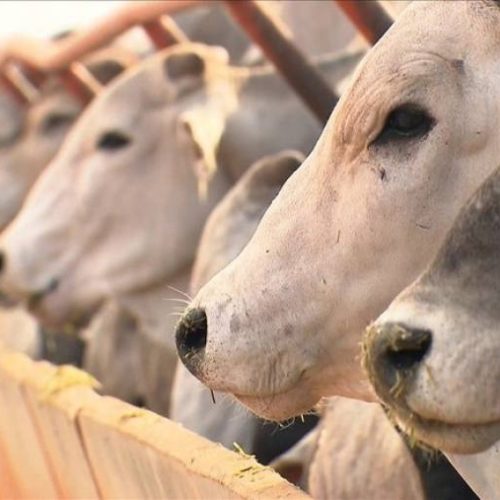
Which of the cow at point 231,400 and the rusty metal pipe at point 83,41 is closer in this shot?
the cow at point 231,400

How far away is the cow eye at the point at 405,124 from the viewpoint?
1.66 m

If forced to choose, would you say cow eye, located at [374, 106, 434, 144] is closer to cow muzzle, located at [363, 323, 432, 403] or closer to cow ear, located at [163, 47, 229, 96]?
cow muzzle, located at [363, 323, 432, 403]

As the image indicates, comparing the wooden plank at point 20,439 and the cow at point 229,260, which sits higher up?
the wooden plank at point 20,439

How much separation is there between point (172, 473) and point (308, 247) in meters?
0.30

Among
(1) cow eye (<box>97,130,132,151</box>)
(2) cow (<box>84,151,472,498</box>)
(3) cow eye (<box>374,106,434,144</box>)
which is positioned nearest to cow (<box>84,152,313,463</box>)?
(2) cow (<box>84,151,472,498</box>)

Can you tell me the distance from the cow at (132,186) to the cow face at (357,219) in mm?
1273

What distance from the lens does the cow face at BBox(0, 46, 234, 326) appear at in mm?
3188

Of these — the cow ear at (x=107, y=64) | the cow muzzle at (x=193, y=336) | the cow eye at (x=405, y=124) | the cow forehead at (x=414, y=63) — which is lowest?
the cow ear at (x=107, y=64)

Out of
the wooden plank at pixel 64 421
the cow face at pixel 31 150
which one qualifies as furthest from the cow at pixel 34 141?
the wooden plank at pixel 64 421

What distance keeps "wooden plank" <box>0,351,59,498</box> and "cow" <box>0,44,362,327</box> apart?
2.68 ft

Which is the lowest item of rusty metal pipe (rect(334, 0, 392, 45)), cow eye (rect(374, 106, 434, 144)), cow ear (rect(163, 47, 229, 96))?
cow ear (rect(163, 47, 229, 96))

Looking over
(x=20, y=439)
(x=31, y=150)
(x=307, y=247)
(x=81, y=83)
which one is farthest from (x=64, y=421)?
(x=31, y=150)

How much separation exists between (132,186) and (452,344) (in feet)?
6.39

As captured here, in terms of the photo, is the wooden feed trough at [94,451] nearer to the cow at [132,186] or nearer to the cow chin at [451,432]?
the cow chin at [451,432]
